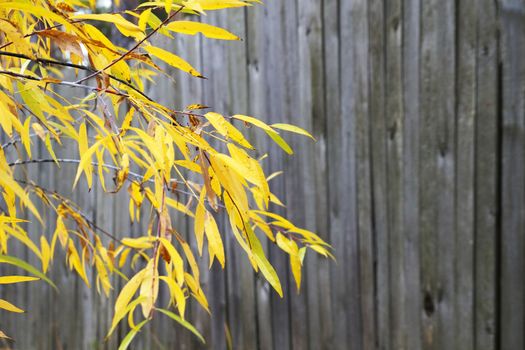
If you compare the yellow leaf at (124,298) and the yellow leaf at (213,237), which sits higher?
the yellow leaf at (213,237)

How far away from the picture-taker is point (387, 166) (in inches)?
67.7

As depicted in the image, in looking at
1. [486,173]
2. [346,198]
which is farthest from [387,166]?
[486,173]

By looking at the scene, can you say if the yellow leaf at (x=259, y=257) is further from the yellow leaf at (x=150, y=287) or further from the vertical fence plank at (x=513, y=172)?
the vertical fence plank at (x=513, y=172)

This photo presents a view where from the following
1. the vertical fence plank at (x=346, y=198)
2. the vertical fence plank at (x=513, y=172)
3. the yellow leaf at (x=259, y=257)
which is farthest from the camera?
the vertical fence plank at (x=346, y=198)

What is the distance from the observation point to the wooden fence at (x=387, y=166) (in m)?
1.48

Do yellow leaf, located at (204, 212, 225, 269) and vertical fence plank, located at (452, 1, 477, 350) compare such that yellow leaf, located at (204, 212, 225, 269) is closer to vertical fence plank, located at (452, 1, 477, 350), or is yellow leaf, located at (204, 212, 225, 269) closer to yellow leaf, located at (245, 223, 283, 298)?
yellow leaf, located at (245, 223, 283, 298)

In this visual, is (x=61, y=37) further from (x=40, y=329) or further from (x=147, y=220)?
(x=40, y=329)

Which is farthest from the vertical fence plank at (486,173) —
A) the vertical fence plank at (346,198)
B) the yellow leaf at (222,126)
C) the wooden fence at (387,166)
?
the yellow leaf at (222,126)

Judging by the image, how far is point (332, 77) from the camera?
187 centimetres

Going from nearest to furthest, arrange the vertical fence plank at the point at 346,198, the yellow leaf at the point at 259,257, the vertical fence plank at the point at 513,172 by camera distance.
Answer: the yellow leaf at the point at 259,257 < the vertical fence plank at the point at 513,172 < the vertical fence plank at the point at 346,198

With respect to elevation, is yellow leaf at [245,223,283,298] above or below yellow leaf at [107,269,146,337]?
above

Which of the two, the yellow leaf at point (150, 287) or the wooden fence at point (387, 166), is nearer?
the yellow leaf at point (150, 287)

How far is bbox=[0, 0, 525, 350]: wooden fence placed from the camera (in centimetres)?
148

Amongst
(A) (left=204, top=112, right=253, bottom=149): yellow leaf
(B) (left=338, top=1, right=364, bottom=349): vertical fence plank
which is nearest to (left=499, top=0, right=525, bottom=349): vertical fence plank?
(B) (left=338, top=1, right=364, bottom=349): vertical fence plank
